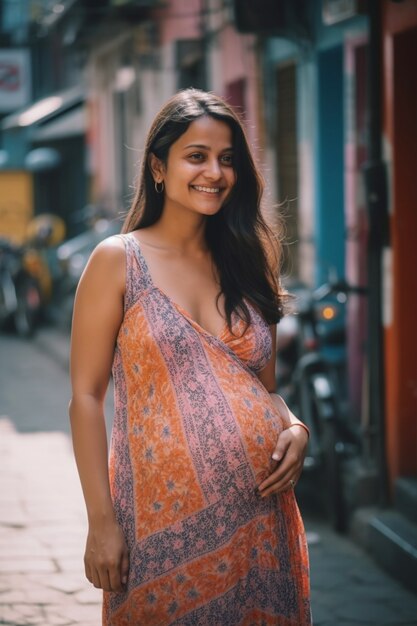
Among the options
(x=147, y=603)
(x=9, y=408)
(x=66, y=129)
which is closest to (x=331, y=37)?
(x=9, y=408)

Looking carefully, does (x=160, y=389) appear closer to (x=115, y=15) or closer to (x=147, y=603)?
(x=147, y=603)

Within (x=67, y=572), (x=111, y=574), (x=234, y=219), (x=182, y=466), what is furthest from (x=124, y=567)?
(x=67, y=572)

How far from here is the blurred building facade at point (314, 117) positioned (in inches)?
253

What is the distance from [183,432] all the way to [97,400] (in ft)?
0.71

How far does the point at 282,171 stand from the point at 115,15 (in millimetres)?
6460

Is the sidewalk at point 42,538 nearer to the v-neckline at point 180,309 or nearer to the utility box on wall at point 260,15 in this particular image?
the v-neckline at point 180,309

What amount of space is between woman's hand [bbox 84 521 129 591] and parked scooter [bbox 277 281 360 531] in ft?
11.6

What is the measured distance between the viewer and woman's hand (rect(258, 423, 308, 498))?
3057 millimetres

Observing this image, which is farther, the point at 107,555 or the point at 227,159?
the point at 227,159

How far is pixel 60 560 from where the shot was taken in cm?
608

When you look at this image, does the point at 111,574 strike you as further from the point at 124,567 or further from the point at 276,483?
the point at 276,483

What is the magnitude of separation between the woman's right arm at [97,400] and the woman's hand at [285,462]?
0.37 meters

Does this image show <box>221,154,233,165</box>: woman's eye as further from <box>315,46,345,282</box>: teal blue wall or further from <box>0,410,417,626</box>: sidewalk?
<box>315,46,345,282</box>: teal blue wall

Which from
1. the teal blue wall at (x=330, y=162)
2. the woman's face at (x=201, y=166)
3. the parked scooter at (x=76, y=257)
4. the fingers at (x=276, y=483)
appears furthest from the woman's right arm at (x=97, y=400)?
the parked scooter at (x=76, y=257)
